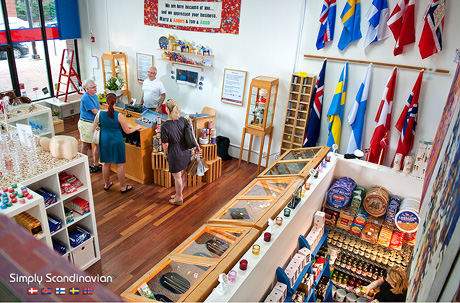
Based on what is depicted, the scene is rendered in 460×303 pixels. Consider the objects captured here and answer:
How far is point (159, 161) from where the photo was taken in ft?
20.2

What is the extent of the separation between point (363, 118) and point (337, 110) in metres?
0.47

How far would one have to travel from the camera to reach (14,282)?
0.55 m

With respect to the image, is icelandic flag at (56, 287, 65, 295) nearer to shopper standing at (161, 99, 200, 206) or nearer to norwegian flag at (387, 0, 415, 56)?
shopper standing at (161, 99, 200, 206)

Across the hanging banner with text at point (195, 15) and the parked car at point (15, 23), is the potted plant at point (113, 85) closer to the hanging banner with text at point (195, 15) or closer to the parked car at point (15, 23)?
the hanging banner with text at point (195, 15)

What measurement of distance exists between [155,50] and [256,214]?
608 cm

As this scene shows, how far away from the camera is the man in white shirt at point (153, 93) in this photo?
727 cm

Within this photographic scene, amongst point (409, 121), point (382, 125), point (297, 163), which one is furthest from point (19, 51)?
point (409, 121)

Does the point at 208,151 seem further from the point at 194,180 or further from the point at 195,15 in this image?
the point at 195,15

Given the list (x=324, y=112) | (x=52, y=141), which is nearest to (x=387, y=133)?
(x=324, y=112)

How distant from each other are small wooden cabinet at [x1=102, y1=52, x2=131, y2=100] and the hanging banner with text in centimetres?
122

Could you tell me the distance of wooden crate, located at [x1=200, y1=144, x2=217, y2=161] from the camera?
6.44 metres

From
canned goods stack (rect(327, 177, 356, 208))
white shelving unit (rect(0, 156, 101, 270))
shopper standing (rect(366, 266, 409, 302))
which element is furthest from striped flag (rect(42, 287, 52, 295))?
canned goods stack (rect(327, 177, 356, 208))

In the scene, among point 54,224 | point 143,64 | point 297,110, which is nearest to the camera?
point 54,224

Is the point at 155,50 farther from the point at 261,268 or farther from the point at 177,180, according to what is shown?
the point at 261,268
